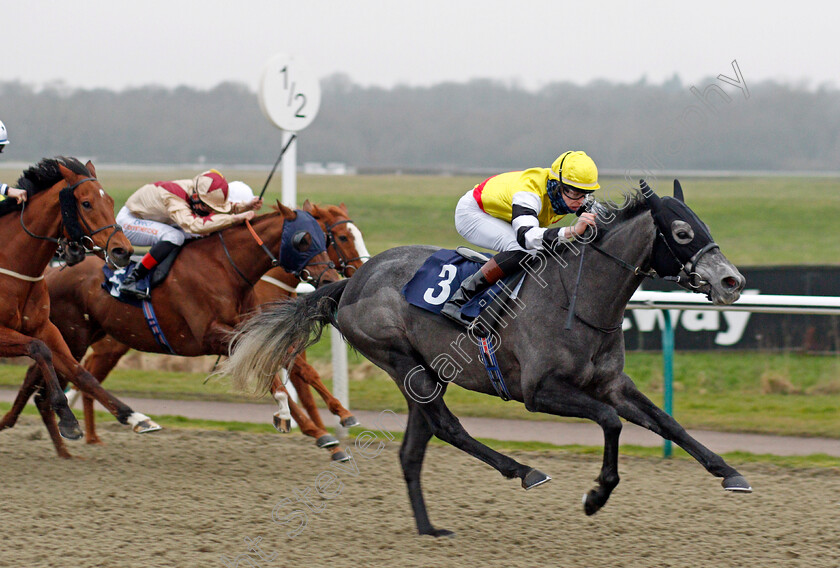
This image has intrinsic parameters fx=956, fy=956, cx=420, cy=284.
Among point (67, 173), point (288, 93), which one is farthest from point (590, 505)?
point (288, 93)

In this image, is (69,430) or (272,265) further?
(272,265)

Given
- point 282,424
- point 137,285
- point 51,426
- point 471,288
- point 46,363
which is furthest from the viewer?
point 137,285

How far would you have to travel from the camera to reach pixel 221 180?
5762 mm

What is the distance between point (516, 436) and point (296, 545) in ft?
8.25

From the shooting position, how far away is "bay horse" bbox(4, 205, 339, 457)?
5488 millimetres

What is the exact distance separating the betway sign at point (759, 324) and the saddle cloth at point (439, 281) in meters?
3.19

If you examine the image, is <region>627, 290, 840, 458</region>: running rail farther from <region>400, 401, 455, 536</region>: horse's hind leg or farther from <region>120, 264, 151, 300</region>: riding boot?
<region>120, 264, 151, 300</region>: riding boot

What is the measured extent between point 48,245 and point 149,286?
67cm

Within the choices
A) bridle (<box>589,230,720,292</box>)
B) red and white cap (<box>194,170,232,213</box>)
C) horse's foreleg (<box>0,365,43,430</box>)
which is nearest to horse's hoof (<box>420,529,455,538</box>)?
bridle (<box>589,230,720,292</box>)

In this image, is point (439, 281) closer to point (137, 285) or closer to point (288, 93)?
point (137, 285)

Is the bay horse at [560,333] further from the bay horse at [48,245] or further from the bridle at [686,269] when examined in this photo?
the bay horse at [48,245]

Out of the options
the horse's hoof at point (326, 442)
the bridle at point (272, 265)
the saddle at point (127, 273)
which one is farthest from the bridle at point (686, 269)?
the saddle at point (127, 273)

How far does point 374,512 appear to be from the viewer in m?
4.39

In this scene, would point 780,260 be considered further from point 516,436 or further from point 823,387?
point 516,436
